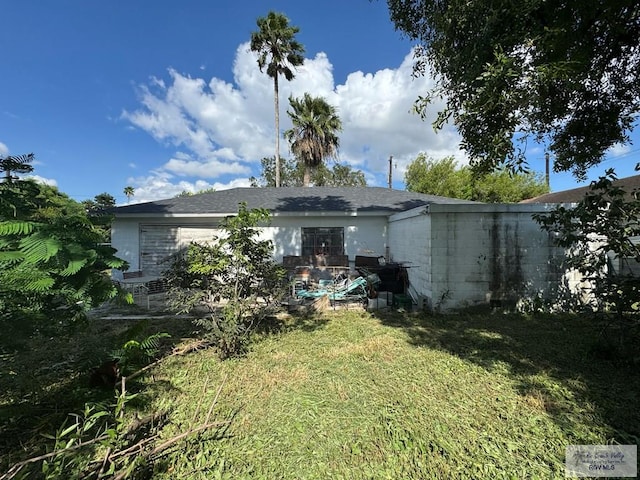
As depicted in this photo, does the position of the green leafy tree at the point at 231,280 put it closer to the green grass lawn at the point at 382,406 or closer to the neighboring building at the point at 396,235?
the green grass lawn at the point at 382,406

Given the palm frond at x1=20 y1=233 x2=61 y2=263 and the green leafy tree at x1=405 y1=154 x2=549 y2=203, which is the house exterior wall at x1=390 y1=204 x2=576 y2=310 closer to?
the palm frond at x1=20 y1=233 x2=61 y2=263

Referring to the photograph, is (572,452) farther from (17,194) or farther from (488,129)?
(17,194)

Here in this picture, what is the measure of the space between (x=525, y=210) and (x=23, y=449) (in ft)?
28.6

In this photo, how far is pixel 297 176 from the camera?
33.2 m

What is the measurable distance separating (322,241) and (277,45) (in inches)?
499

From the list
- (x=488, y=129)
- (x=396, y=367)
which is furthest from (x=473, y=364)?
(x=488, y=129)

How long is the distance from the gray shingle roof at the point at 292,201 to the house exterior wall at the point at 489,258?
12.4ft

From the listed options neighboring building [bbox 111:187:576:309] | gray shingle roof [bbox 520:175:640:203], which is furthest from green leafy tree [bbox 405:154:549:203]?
neighboring building [bbox 111:187:576:309]

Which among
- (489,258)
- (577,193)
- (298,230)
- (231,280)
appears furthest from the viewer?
(577,193)

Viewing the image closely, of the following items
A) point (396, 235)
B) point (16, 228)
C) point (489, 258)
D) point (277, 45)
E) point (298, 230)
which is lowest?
point (489, 258)

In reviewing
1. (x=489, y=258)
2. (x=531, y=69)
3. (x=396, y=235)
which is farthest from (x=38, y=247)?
(x=396, y=235)

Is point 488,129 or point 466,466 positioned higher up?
point 488,129

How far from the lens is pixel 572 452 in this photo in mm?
2375

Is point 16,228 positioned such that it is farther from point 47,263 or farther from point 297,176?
point 297,176
